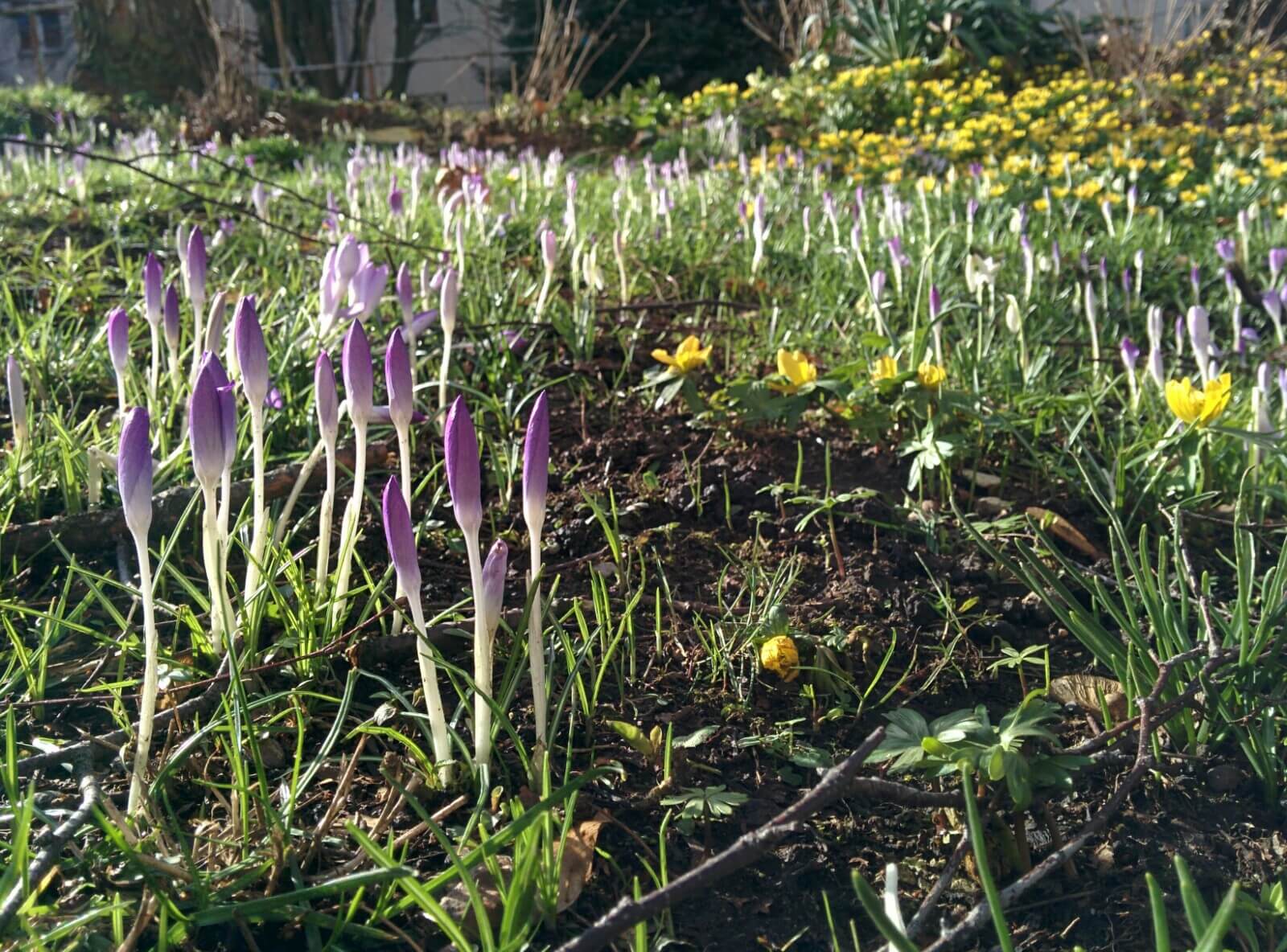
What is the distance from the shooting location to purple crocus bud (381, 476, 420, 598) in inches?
46.0

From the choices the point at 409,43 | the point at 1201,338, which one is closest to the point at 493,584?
the point at 1201,338

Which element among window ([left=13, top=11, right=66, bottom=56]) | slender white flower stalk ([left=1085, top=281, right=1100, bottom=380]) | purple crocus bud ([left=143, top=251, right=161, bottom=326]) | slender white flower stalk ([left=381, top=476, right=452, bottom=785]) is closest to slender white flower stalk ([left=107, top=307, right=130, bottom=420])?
purple crocus bud ([left=143, top=251, right=161, bottom=326])

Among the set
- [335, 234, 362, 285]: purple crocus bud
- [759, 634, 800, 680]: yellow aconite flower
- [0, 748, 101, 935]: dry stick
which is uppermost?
[335, 234, 362, 285]: purple crocus bud

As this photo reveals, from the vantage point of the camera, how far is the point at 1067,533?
208 cm

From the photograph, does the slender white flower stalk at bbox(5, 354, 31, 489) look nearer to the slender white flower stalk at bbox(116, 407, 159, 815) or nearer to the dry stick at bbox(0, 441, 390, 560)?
the dry stick at bbox(0, 441, 390, 560)

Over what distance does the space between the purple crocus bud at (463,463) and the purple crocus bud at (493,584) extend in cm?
4

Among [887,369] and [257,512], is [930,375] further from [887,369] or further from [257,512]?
[257,512]

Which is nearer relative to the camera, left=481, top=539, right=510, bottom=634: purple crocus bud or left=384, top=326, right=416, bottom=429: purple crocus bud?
left=481, top=539, right=510, bottom=634: purple crocus bud

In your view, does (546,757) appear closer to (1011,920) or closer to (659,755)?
(659,755)

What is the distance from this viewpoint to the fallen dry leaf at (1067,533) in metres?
2.04

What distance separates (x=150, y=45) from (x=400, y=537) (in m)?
12.9

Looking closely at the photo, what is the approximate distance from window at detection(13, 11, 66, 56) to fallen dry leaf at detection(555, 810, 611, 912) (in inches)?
1112

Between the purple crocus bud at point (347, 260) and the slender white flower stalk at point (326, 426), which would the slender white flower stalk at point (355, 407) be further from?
the purple crocus bud at point (347, 260)

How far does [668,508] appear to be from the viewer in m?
2.12
